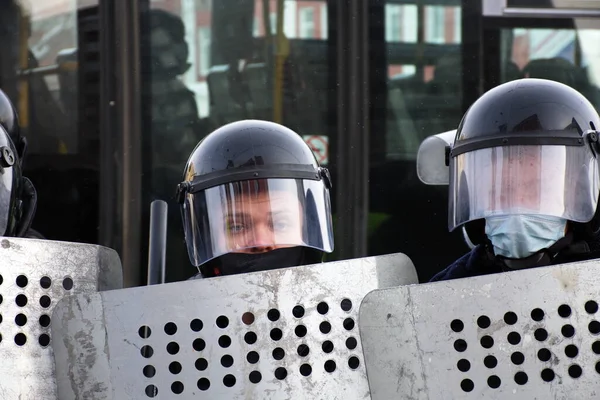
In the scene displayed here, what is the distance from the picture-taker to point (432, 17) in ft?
13.6

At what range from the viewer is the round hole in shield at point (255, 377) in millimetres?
1995

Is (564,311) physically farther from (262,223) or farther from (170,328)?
(262,223)

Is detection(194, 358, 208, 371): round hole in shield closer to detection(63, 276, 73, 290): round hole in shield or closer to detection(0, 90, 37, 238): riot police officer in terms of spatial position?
detection(63, 276, 73, 290): round hole in shield

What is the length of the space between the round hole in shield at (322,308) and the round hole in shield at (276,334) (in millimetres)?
82

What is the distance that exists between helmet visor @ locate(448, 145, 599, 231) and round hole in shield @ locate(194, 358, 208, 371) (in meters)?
0.77

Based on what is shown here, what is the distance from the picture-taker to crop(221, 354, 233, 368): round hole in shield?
2.00m

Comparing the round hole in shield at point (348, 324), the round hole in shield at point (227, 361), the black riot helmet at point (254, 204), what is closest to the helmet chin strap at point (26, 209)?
the black riot helmet at point (254, 204)

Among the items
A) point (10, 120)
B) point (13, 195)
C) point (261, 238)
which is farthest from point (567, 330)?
point (10, 120)

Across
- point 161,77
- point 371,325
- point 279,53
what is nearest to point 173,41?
point 161,77

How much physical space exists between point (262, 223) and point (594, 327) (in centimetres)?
99

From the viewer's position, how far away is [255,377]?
2.00 metres

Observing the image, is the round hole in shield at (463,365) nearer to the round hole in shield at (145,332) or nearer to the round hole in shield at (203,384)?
the round hole in shield at (203,384)

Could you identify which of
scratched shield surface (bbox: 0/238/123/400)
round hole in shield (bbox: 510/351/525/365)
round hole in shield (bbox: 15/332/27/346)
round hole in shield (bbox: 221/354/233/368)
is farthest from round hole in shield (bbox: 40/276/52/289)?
round hole in shield (bbox: 510/351/525/365)

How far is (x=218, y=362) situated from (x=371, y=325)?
293 millimetres
